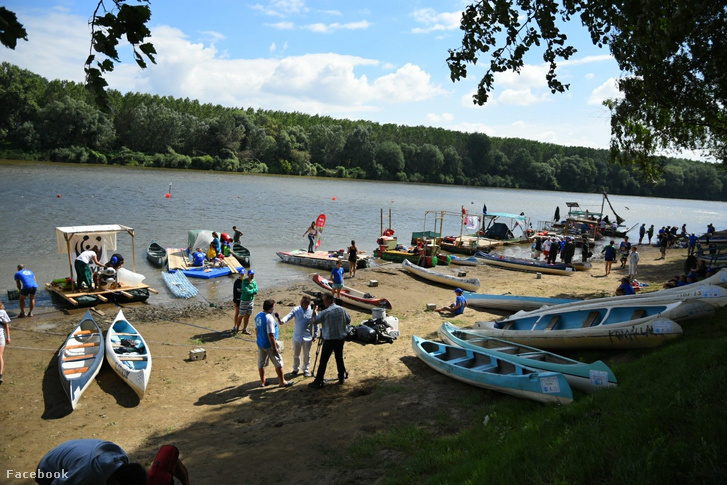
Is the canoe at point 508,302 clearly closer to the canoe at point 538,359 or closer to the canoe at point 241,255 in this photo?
the canoe at point 538,359

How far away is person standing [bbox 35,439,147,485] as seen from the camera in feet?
12.2

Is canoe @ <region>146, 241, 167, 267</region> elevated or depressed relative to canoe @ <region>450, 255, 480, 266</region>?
depressed

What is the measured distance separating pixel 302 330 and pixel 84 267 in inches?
403

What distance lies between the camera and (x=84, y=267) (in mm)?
15906

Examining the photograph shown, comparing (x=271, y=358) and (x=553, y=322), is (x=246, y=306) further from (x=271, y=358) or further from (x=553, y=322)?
(x=553, y=322)

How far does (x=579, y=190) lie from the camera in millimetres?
125188

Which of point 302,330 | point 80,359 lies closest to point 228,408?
point 302,330

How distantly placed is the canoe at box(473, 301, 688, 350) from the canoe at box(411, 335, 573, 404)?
1583mm

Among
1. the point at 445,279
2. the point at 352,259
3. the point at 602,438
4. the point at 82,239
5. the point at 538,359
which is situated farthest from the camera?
the point at 352,259

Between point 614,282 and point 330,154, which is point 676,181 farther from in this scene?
point 614,282

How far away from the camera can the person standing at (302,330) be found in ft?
30.6

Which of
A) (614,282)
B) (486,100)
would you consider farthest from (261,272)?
(486,100)

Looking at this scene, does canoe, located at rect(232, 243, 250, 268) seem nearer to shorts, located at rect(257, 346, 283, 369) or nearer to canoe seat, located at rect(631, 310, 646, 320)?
Result: shorts, located at rect(257, 346, 283, 369)

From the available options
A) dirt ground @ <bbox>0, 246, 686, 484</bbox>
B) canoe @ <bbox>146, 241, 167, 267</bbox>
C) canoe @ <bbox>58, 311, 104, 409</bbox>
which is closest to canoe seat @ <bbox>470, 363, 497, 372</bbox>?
dirt ground @ <bbox>0, 246, 686, 484</bbox>
